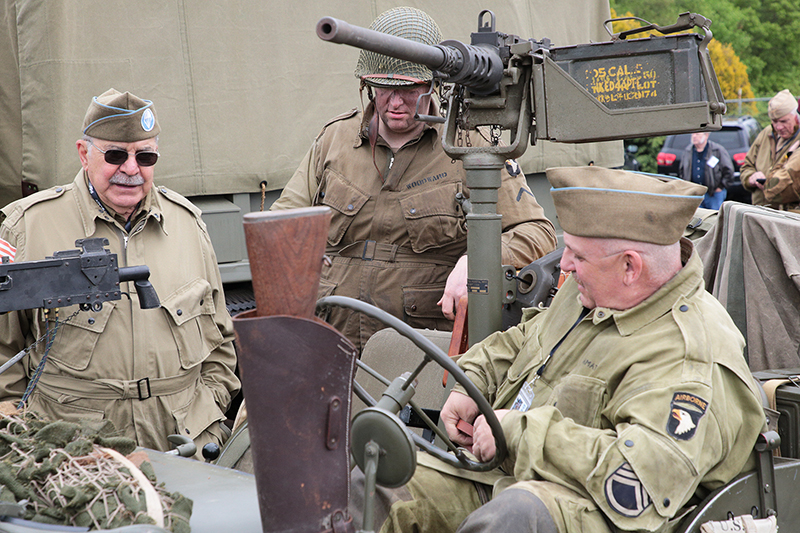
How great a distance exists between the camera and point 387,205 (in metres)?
3.95

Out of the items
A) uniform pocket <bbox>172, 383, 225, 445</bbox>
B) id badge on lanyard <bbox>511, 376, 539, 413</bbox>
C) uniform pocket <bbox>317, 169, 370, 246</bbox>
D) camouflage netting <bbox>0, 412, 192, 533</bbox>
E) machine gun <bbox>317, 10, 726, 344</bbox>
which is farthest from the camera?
uniform pocket <bbox>317, 169, 370, 246</bbox>

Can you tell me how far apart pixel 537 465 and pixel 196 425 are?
1.82m

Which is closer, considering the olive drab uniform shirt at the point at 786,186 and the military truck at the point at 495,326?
the military truck at the point at 495,326

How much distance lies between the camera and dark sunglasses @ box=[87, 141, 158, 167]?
346 centimetres

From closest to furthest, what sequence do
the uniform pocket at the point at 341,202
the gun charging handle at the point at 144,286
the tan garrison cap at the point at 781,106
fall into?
1. the gun charging handle at the point at 144,286
2. the uniform pocket at the point at 341,202
3. the tan garrison cap at the point at 781,106

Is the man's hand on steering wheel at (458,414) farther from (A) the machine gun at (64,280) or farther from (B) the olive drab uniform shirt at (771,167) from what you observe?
(B) the olive drab uniform shirt at (771,167)

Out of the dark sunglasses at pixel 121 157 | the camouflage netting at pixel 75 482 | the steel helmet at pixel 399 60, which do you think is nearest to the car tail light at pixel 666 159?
the steel helmet at pixel 399 60

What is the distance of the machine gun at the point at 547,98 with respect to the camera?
2.89 m

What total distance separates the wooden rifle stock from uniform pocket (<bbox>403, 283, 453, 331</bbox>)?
2370mm

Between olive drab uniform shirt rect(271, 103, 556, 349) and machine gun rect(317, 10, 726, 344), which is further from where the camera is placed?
olive drab uniform shirt rect(271, 103, 556, 349)

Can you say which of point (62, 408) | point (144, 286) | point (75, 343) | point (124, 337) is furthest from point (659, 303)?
point (62, 408)

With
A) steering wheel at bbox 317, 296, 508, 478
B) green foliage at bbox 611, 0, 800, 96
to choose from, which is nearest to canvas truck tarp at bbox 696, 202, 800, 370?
steering wheel at bbox 317, 296, 508, 478

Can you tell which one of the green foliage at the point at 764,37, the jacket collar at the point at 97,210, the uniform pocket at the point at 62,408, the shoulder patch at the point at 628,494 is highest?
the green foliage at the point at 764,37

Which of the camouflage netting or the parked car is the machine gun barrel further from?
the parked car
